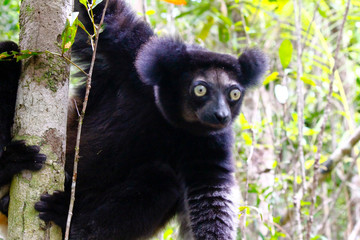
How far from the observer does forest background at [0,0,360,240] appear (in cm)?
420

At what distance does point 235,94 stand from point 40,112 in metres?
1.80

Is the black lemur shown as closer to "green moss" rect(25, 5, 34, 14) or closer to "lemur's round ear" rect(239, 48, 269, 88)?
"lemur's round ear" rect(239, 48, 269, 88)

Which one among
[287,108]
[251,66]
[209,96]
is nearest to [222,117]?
[209,96]

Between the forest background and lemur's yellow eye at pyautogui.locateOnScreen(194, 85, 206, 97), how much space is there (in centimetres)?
68

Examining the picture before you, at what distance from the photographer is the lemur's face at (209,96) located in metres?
3.44

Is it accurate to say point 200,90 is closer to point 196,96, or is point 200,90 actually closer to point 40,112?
point 196,96

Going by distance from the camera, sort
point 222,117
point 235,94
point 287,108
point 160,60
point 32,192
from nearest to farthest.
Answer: point 32,192
point 222,117
point 160,60
point 235,94
point 287,108

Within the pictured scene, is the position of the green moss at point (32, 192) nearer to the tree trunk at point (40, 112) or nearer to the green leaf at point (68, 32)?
the tree trunk at point (40, 112)

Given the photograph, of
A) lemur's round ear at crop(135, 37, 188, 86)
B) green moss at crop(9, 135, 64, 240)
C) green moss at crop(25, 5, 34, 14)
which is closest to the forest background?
lemur's round ear at crop(135, 37, 188, 86)

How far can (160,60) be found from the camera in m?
3.53

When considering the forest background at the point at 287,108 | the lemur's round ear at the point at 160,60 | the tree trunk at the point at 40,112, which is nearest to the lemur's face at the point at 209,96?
the lemur's round ear at the point at 160,60

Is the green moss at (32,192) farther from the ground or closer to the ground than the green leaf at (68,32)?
closer to the ground

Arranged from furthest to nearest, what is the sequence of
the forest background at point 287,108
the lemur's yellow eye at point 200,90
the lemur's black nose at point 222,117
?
the forest background at point 287,108
the lemur's yellow eye at point 200,90
the lemur's black nose at point 222,117

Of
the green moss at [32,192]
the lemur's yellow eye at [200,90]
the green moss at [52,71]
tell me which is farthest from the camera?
the lemur's yellow eye at [200,90]
